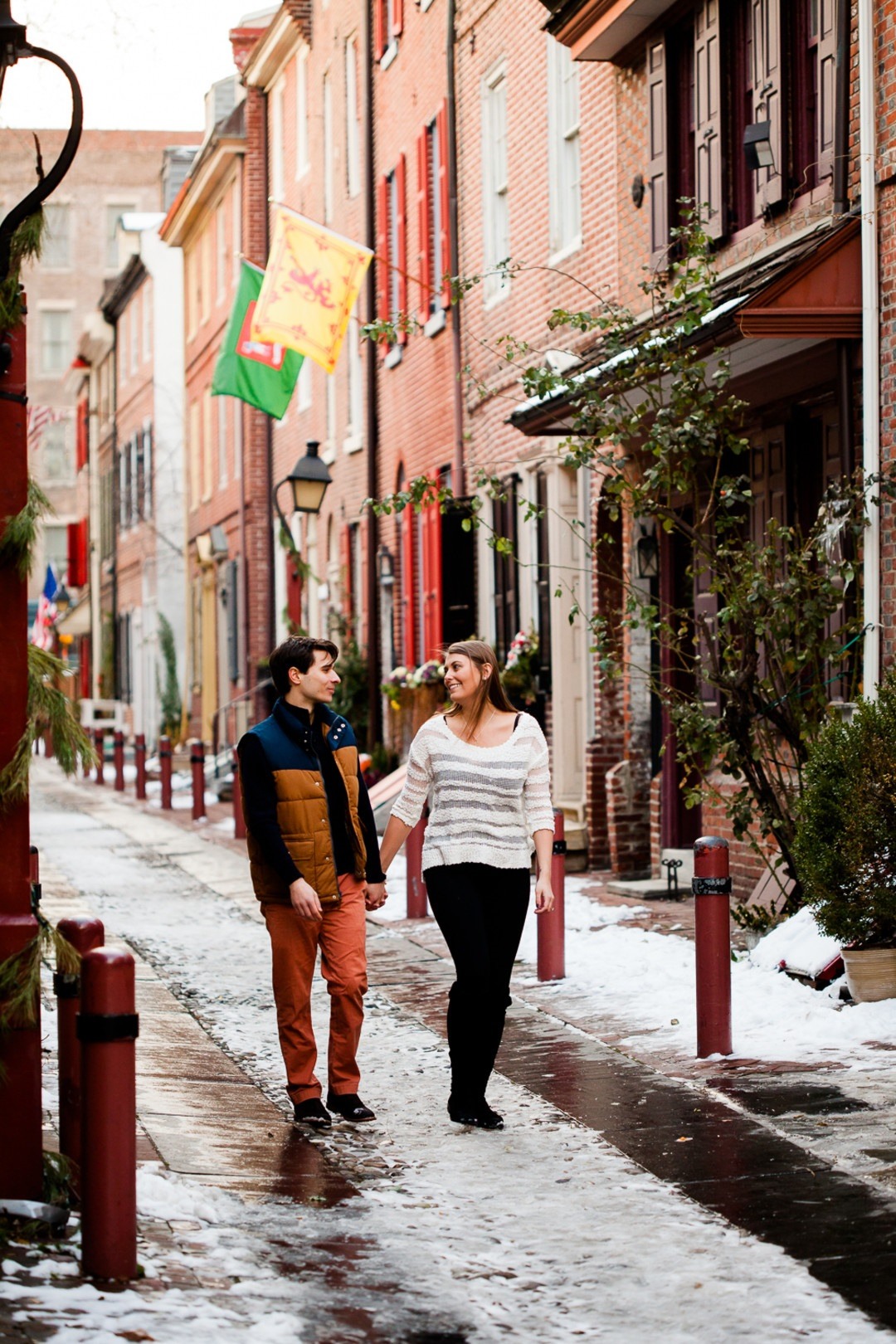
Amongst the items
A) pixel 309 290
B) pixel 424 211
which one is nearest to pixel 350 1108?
pixel 309 290

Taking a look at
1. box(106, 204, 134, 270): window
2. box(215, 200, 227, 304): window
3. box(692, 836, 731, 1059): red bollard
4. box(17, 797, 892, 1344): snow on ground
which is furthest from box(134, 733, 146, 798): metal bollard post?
box(106, 204, 134, 270): window

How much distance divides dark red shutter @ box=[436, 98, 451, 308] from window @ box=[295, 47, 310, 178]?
8.36m

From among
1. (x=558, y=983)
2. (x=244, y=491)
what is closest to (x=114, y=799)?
(x=244, y=491)

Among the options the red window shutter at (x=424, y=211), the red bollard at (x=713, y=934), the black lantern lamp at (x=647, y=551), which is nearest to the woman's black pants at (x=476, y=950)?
the red bollard at (x=713, y=934)

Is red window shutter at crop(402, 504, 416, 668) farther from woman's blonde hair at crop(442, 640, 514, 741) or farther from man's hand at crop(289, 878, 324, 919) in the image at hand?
man's hand at crop(289, 878, 324, 919)

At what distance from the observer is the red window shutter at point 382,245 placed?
2388 cm

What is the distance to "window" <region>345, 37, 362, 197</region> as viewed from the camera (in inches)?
1003

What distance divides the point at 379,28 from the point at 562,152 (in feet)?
25.8

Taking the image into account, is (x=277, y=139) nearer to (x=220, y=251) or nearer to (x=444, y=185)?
(x=220, y=251)

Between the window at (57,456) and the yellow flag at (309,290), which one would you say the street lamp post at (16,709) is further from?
the window at (57,456)

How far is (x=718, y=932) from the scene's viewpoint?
7980mm

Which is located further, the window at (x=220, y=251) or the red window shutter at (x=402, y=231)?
the window at (x=220, y=251)

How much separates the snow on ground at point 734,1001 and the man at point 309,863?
1.73m

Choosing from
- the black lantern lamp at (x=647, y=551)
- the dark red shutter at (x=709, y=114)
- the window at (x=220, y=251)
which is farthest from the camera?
the window at (x=220, y=251)
